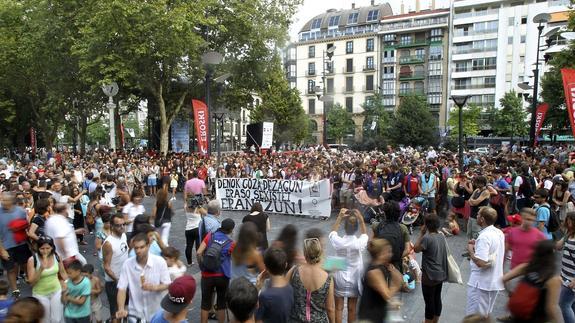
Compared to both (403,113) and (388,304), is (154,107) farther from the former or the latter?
(388,304)

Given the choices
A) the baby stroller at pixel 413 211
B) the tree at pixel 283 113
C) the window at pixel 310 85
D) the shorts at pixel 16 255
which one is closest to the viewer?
the shorts at pixel 16 255

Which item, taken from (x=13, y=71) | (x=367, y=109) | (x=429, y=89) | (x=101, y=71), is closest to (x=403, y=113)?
(x=367, y=109)

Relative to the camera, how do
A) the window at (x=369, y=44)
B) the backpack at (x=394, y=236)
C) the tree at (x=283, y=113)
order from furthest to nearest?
the window at (x=369, y=44)
the tree at (x=283, y=113)
the backpack at (x=394, y=236)

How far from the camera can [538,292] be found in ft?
11.1

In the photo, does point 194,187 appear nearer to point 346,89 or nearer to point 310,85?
point 346,89

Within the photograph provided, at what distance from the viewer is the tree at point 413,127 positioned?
42.2 m

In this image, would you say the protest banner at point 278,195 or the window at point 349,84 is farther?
the window at point 349,84

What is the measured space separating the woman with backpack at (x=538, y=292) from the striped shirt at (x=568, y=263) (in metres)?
1.57

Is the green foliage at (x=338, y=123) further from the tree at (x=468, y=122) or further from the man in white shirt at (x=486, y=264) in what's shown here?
the man in white shirt at (x=486, y=264)

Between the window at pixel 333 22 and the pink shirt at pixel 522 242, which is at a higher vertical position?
the window at pixel 333 22

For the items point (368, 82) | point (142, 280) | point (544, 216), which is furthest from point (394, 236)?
point (368, 82)

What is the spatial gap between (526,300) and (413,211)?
291 inches

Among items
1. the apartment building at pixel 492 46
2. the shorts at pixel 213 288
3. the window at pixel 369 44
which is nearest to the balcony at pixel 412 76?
the apartment building at pixel 492 46

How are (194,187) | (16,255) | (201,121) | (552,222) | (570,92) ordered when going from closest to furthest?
1. (552,222)
2. (16,255)
3. (194,187)
4. (570,92)
5. (201,121)
